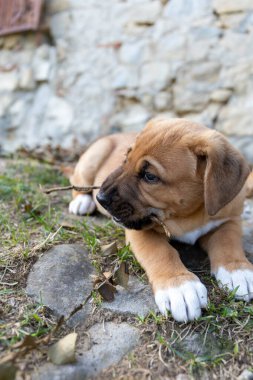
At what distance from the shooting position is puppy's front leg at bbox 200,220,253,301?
304 cm

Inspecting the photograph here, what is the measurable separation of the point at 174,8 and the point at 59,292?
4870 millimetres

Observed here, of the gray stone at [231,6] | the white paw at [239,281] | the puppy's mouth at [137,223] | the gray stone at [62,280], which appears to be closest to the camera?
the gray stone at [62,280]

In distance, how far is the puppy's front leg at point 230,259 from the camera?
120 inches

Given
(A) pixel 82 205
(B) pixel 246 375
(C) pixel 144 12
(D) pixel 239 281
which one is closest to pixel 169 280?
(D) pixel 239 281

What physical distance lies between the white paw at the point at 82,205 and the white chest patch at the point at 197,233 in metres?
1.27

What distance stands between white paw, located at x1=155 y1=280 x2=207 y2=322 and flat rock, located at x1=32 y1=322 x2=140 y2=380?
0.25 metres

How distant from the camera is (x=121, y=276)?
124 inches

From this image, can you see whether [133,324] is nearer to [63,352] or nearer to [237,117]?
[63,352]

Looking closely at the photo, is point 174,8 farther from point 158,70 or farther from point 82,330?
point 82,330

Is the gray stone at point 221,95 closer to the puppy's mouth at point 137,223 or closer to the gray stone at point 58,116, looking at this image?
the gray stone at point 58,116

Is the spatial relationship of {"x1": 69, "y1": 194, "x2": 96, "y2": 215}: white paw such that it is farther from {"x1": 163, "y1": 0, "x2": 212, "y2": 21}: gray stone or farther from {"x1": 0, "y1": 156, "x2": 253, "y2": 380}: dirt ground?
{"x1": 163, "y1": 0, "x2": 212, "y2": 21}: gray stone

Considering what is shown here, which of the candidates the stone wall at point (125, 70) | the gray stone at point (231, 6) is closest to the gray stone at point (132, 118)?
the stone wall at point (125, 70)

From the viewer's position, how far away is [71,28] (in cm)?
734

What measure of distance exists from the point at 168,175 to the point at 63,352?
4.58 ft
